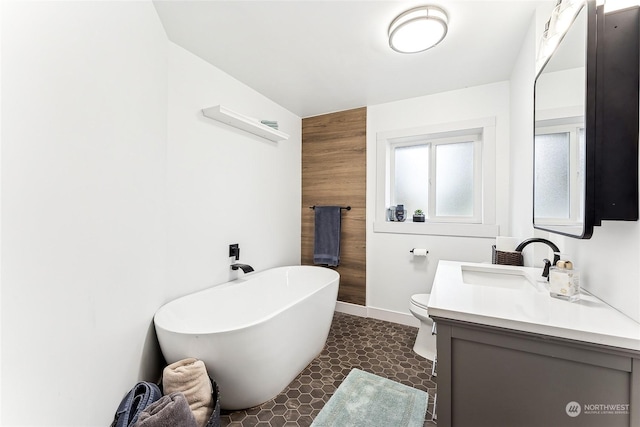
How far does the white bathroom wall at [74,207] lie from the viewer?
68 centimetres

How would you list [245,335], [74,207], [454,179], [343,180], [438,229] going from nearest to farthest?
[74,207]
[245,335]
[438,229]
[454,179]
[343,180]

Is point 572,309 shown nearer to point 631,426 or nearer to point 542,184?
point 631,426

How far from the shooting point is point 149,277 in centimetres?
150

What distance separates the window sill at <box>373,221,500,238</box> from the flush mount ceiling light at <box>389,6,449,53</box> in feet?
5.13

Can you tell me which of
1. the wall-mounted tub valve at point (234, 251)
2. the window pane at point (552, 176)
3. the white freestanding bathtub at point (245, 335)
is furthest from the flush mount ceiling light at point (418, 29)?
the wall-mounted tub valve at point (234, 251)

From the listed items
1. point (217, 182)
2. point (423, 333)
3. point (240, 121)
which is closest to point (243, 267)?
point (217, 182)

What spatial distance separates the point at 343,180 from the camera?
305cm

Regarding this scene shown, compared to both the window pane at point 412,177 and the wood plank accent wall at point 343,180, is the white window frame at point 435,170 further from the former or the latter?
the wood plank accent wall at point 343,180

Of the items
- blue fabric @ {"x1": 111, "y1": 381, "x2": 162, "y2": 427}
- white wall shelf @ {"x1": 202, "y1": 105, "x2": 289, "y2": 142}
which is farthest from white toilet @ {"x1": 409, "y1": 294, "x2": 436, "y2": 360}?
white wall shelf @ {"x1": 202, "y1": 105, "x2": 289, "y2": 142}

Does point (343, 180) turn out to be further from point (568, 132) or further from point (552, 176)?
point (568, 132)

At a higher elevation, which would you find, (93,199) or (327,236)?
(93,199)

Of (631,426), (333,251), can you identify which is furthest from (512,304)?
(333,251)

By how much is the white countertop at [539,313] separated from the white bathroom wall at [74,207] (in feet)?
3.93

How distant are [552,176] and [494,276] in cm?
59
